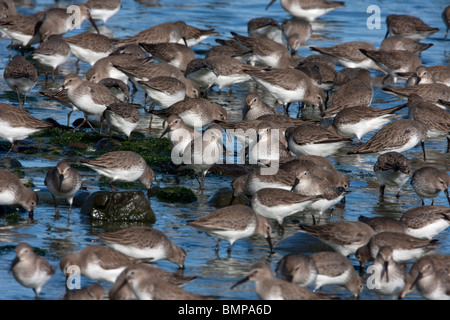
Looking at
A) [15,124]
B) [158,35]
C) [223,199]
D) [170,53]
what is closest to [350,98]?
[170,53]

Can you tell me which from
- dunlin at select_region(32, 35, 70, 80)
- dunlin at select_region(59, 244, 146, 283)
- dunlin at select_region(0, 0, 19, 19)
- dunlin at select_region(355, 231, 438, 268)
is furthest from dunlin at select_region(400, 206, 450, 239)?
dunlin at select_region(0, 0, 19, 19)

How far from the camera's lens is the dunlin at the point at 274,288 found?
23.8ft

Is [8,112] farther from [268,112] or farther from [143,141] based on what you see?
[268,112]

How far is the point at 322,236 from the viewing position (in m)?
8.89

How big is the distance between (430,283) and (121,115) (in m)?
6.88

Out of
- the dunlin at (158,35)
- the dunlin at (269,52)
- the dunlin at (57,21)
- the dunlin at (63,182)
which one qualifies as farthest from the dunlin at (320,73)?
the dunlin at (63,182)

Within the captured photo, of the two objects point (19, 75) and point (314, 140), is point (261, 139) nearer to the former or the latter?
point (314, 140)

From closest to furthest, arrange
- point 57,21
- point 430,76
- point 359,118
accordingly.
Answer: point 359,118, point 430,76, point 57,21

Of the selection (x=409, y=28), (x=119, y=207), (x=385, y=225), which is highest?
(x=409, y=28)

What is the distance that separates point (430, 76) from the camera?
54.3 feet

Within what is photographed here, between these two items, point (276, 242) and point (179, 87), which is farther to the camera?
point (179, 87)

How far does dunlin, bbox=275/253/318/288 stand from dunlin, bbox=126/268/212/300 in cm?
112

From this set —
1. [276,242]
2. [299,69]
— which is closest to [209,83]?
[299,69]
